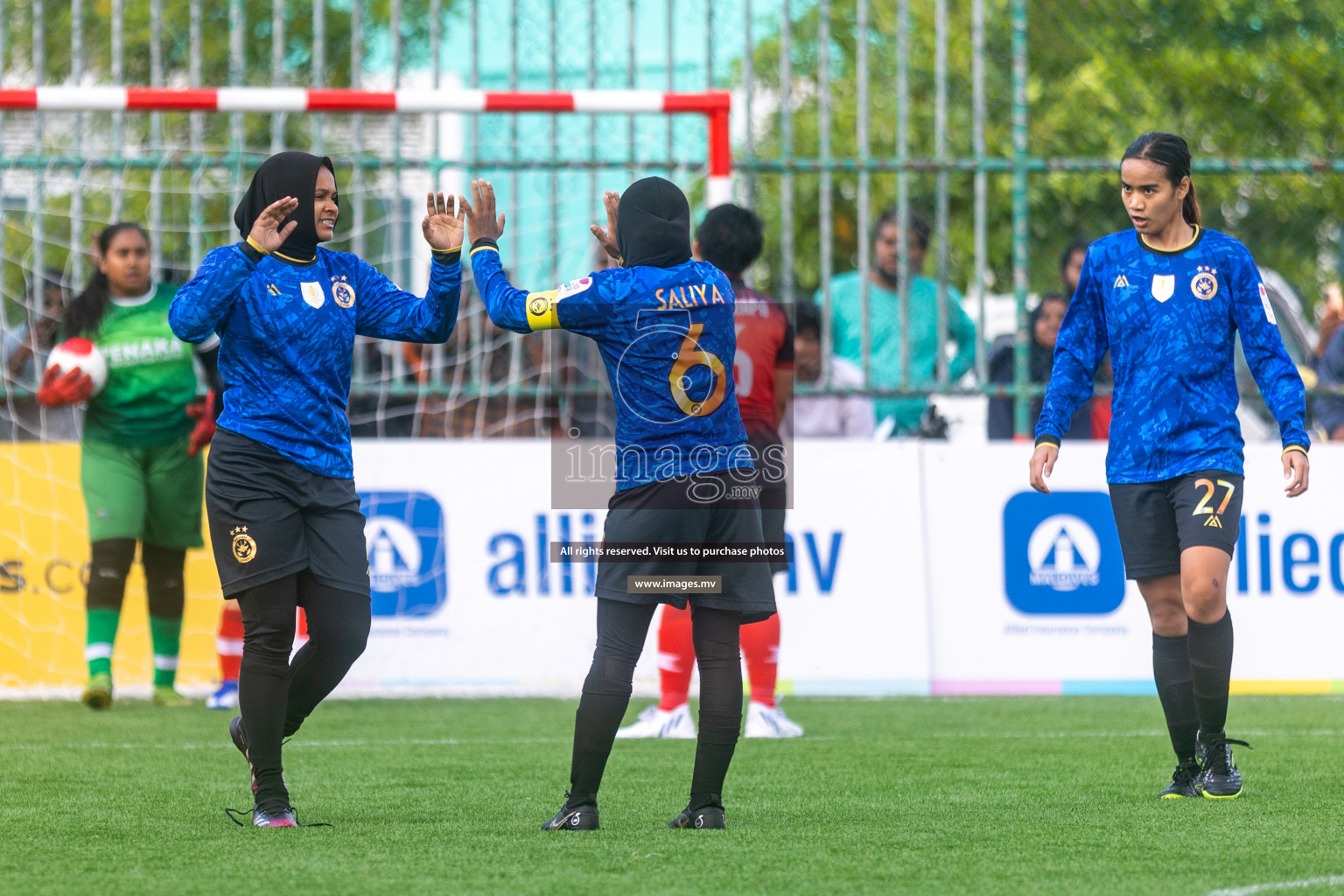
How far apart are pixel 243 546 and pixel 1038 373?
621cm

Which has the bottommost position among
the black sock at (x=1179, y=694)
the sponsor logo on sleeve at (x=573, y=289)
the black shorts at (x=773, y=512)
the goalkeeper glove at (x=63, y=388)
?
the black sock at (x=1179, y=694)

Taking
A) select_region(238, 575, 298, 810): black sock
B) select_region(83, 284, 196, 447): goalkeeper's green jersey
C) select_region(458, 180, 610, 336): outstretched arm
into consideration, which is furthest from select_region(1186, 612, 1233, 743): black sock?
select_region(83, 284, 196, 447): goalkeeper's green jersey

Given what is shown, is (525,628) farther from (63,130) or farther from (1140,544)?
(63,130)

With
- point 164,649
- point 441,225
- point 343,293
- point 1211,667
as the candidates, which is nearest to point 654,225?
point 441,225

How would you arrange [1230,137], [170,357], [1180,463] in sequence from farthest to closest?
[1230,137], [170,357], [1180,463]

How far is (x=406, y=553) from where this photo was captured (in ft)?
28.0

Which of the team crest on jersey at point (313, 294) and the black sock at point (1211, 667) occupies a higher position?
the team crest on jersey at point (313, 294)

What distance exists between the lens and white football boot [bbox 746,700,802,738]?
23.0 ft

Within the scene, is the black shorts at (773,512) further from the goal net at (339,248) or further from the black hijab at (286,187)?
the black hijab at (286,187)

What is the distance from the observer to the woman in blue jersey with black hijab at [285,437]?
4.70 m

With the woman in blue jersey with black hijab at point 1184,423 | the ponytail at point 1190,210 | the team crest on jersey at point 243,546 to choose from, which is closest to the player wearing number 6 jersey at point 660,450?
the team crest on jersey at point 243,546

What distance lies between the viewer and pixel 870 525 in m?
8.62

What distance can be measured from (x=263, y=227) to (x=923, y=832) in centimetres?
241

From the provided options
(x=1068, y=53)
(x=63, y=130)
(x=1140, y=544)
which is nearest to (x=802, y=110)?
(x=1068, y=53)
